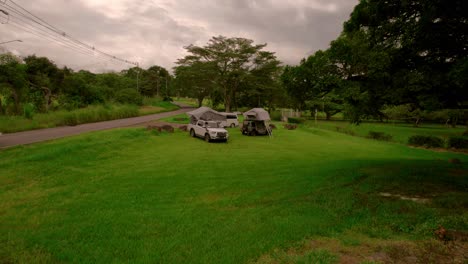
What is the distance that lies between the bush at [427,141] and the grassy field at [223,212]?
1608cm

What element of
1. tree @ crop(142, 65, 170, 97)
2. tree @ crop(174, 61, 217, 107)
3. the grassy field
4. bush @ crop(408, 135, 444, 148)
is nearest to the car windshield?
the grassy field

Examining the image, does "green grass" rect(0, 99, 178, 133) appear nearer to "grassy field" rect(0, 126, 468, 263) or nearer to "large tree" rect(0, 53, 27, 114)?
"large tree" rect(0, 53, 27, 114)

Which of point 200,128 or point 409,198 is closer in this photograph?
point 409,198

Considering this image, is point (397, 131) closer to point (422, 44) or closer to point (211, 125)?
point (211, 125)

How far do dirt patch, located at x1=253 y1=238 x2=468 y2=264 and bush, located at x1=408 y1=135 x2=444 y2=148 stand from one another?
76.5ft

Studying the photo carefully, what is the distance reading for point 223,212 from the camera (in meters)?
6.36

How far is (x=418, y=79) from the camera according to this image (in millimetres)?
7297

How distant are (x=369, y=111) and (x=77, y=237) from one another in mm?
9352

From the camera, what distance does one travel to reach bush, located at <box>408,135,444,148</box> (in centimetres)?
2291

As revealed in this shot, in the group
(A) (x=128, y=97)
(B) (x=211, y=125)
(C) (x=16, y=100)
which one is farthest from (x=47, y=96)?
(B) (x=211, y=125)

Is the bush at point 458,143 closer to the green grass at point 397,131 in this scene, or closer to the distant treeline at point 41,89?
the green grass at point 397,131

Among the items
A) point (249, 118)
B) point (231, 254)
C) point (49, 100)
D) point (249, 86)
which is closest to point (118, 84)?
point (49, 100)

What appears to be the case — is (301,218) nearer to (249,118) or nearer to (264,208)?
(264,208)

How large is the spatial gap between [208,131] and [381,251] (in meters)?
16.7
